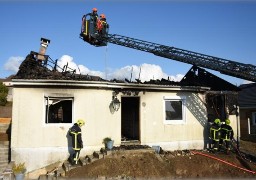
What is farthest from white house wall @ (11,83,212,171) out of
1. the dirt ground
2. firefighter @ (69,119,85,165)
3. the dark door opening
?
the dark door opening

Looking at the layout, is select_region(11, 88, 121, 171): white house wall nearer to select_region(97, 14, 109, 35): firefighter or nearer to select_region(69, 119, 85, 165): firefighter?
select_region(69, 119, 85, 165): firefighter

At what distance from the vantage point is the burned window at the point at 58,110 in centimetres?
1248

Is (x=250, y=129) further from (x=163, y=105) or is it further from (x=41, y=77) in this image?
(x=41, y=77)

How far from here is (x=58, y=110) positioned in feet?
45.5

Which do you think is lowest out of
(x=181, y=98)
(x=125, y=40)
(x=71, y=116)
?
(x=71, y=116)

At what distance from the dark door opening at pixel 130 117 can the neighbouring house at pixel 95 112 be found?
60 mm

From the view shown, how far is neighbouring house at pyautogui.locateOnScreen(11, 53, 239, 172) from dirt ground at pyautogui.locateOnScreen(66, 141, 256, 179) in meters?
1.50

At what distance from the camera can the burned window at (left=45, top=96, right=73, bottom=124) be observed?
1248 cm

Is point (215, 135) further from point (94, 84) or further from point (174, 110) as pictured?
point (94, 84)

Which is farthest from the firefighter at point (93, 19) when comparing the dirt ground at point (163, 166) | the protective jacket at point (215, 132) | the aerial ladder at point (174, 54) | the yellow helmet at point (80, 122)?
the protective jacket at point (215, 132)

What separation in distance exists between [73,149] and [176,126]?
222 inches

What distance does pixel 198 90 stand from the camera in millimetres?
14969

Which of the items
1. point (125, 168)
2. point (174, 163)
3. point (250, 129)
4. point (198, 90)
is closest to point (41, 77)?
point (125, 168)

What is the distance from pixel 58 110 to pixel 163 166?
19.6ft
